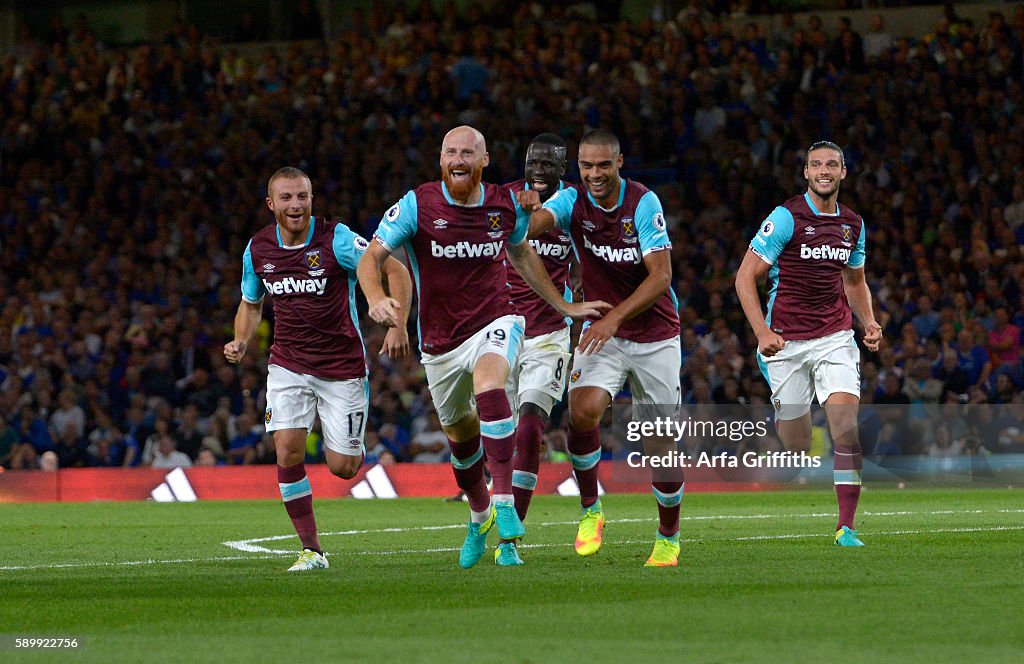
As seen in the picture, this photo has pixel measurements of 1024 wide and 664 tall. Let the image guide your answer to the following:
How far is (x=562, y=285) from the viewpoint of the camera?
11.7 meters

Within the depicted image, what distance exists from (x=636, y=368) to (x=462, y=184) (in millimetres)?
1739

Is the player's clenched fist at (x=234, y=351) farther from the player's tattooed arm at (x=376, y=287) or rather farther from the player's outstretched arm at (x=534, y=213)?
the player's outstretched arm at (x=534, y=213)

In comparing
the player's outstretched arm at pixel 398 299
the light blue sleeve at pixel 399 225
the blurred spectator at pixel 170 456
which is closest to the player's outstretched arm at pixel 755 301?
A: the player's outstretched arm at pixel 398 299

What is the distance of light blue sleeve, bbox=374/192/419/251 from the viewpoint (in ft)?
30.3

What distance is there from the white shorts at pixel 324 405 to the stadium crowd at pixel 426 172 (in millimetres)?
9657

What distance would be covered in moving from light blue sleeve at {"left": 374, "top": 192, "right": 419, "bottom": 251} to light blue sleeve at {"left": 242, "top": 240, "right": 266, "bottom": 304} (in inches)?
57.9

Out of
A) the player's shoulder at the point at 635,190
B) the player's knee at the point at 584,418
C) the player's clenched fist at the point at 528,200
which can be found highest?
the player's shoulder at the point at 635,190

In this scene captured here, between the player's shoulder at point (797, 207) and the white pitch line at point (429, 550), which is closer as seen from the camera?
the white pitch line at point (429, 550)

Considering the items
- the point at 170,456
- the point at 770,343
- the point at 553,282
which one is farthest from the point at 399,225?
the point at 170,456

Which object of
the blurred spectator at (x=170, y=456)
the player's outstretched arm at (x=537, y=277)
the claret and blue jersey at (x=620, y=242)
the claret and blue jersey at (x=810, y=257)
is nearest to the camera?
the player's outstretched arm at (x=537, y=277)

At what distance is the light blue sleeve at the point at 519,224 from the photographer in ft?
31.2

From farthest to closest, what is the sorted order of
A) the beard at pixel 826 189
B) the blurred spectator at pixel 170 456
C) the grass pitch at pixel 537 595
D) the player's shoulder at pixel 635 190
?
the blurred spectator at pixel 170 456, the beard at pixel 826 189, the player's shoulder at pixel 635 190, the grass pitch at pixel 537 595

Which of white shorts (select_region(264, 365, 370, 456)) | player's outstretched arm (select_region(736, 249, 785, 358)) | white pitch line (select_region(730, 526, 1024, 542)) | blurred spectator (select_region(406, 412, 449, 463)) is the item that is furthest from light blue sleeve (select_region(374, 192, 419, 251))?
blurred spectator (select_region(406, 412, 449, 463))

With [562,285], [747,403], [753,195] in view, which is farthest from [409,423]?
[562,285]
